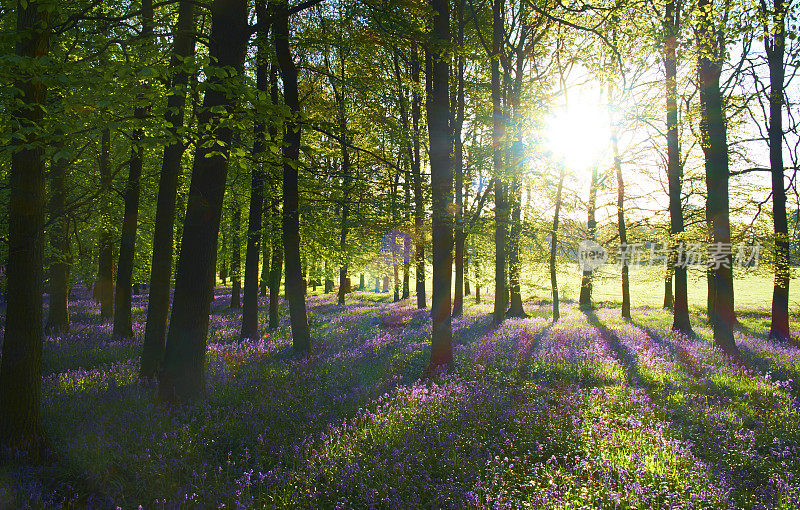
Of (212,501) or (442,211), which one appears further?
(442,211)

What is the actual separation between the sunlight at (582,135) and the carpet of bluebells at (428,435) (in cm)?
938

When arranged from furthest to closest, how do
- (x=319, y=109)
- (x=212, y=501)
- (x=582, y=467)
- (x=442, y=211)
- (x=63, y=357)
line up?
(x=319, y=109) → (x=63, y=357) → (x=442, y=211) → (x=582, y=467) → (x=212, y=501)

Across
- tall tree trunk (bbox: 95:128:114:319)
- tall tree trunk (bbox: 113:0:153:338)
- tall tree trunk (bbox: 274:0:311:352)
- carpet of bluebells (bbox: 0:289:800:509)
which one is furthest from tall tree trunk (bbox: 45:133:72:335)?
tall tree trunk (bbox: 274:0:311:352)

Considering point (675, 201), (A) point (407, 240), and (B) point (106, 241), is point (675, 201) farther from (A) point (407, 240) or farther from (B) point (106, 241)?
(B) point (106, 241)

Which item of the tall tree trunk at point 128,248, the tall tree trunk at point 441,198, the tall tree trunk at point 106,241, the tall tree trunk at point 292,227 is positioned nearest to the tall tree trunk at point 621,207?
the tall tree trunk at point 441,198

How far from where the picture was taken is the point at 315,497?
13.0 feet

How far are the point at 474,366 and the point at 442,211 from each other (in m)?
3.36

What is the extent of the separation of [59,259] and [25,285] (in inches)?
372

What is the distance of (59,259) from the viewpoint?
→ 12.1m

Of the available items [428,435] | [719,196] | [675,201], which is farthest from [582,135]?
[428,435]

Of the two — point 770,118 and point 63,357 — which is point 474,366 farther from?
point 770,118

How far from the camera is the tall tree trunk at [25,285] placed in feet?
15.3

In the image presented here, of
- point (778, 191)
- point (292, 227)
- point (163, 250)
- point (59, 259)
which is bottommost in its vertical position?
point (59, 259)

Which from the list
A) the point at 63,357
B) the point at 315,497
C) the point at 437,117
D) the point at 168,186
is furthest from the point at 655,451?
the point at 63,357
